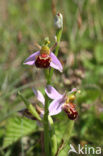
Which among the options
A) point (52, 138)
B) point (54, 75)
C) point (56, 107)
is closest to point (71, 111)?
point (56, 107)

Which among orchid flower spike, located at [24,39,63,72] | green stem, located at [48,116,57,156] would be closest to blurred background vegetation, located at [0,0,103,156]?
green stem, located at [48,116,57,156]

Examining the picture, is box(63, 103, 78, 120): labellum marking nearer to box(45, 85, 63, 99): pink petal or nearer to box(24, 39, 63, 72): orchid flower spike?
box(45, 85, 63, 99): pink petal

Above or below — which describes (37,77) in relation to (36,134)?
above

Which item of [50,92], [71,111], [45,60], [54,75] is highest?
[45,60]

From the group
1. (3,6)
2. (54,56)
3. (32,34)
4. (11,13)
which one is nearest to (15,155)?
(54,56)

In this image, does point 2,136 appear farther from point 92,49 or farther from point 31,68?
point 92,49

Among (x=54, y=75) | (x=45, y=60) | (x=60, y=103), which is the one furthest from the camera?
(x=54, y=75)

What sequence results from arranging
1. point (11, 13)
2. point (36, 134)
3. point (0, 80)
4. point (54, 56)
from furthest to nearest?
point (11, 13) < point (0, 80) < point (36, 134) < point (54, 56)

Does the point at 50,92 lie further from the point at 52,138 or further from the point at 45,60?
the point at 52,138
